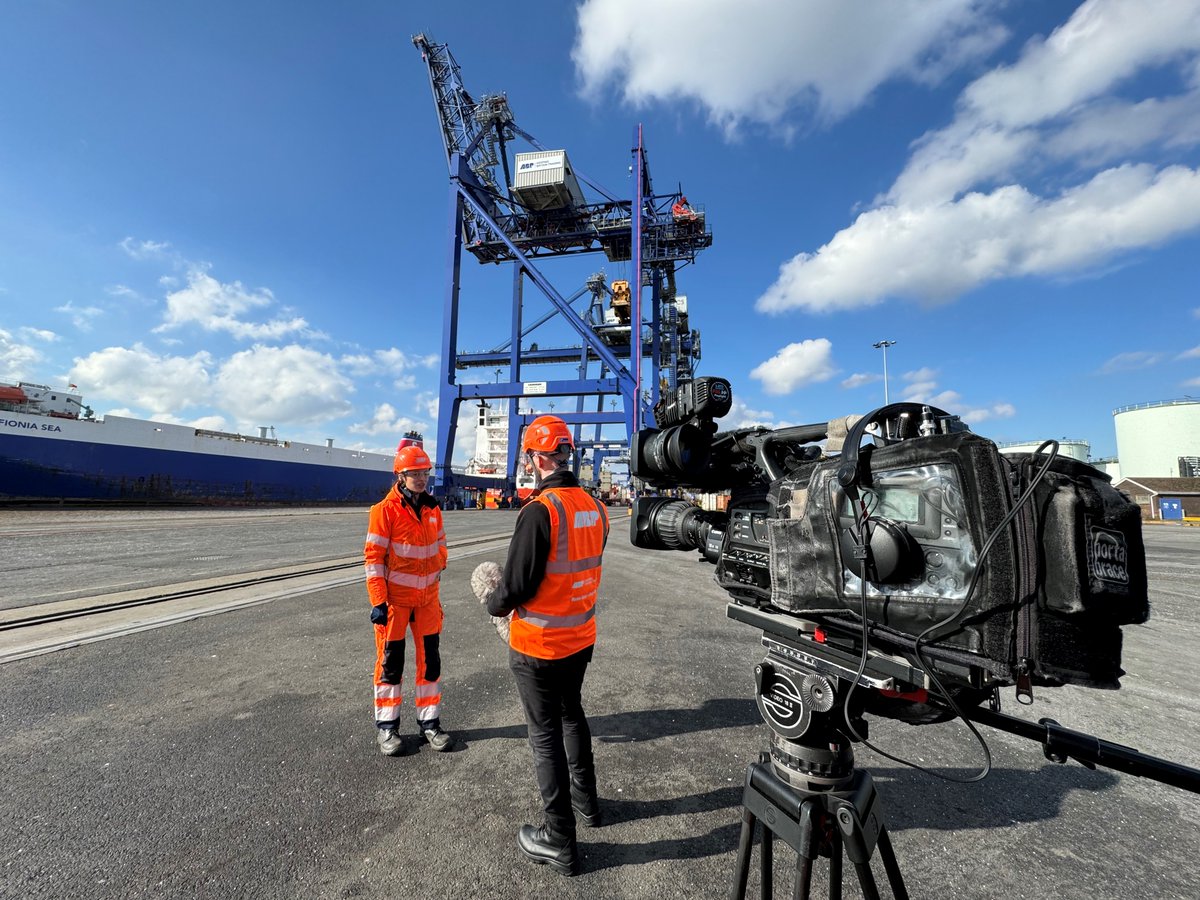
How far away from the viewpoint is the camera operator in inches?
75.9

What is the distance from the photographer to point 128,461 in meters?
27.0

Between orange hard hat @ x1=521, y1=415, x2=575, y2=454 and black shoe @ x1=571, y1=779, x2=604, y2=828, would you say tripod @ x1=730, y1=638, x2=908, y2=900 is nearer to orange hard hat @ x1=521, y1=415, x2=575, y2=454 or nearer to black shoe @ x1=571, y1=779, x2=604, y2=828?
black shoe @ x1=571, y1=779, x2=604, y2=828

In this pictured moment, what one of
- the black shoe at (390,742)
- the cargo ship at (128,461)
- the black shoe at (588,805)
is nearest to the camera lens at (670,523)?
the black shoe at (588,805)

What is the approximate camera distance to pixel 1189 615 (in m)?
6.33

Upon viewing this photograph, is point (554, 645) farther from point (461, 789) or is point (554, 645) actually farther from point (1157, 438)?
point (1157, 438)

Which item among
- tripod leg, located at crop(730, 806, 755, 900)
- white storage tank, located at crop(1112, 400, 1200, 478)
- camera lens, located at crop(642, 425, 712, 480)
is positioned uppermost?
white storage tank, located at crop(1112, 400, 1200, 478)

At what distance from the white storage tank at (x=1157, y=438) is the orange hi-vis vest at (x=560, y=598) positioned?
59.4m

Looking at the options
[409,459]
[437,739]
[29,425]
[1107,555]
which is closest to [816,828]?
[1107,555]

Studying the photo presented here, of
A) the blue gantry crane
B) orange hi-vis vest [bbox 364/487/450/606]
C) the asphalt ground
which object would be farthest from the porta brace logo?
the blue gantry crane

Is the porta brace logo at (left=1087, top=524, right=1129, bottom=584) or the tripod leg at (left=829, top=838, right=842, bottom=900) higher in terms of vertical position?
the porta brace logo at (left=1087, top=524, right=1129, bottom=584)

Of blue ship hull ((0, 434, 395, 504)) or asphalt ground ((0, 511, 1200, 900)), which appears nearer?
asphalt ground ((0, 511, 1200, 900))

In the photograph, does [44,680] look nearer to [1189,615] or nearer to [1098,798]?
Answer: [1098,798]

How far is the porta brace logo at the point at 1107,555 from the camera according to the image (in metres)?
0.91

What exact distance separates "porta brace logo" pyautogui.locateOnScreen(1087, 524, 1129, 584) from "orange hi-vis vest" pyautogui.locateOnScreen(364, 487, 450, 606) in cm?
297
